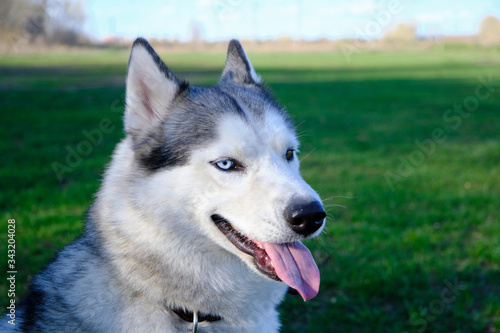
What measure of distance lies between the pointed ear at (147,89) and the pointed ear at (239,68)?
669mm

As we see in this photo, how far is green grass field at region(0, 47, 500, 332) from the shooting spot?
13.5 feet

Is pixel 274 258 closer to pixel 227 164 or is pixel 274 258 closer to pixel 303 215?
pixel 303 215

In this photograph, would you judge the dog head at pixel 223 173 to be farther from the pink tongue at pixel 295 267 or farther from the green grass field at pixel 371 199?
the green grass field at pixel 371 199

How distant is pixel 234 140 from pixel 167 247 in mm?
749

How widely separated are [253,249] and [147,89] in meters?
1.26

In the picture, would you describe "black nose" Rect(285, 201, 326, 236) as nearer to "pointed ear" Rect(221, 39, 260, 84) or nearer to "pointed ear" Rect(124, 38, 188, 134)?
"pointed ear" Rect(124, 38, 188, 134)

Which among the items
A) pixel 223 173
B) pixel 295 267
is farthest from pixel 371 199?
pixel 223 173

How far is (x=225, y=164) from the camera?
100.0 inches

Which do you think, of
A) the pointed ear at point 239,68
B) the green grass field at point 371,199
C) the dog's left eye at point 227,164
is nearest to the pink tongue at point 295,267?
the dog's left eye at point 227,164

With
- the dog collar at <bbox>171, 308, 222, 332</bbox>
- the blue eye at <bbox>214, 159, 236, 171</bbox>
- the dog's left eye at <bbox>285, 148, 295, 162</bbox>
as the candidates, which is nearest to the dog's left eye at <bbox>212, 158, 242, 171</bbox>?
the blue eye at <bbox>214, 159, 236, 171</bbox>

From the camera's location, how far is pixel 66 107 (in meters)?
14.3

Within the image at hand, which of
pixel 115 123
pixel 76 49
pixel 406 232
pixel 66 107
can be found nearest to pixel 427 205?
pixel 406 232

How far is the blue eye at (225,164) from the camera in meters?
2.52

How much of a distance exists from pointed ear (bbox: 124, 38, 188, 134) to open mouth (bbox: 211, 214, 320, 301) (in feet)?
2.68
